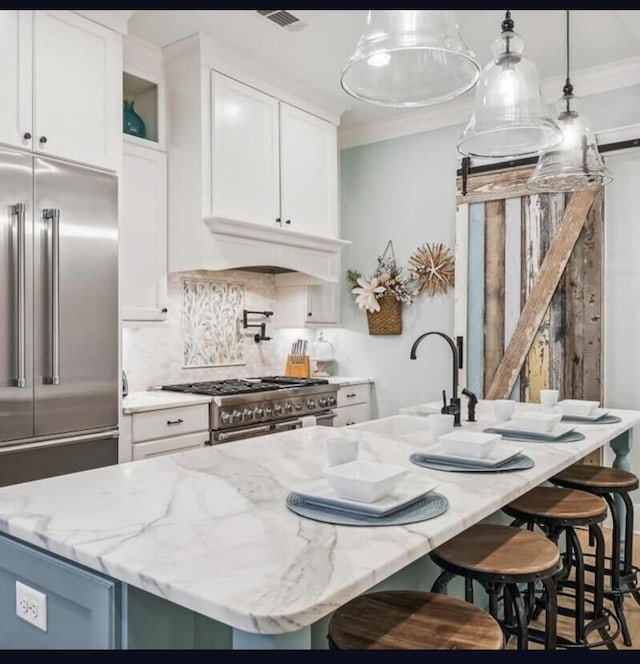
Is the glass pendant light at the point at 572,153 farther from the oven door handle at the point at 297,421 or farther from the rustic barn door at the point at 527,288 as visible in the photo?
the oven door handle at the point at 297,421

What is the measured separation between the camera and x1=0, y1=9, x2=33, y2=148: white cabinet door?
2.71 m

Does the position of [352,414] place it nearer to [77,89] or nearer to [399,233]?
[399,233]

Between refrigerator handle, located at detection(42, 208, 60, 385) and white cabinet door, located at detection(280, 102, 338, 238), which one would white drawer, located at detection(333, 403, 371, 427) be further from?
refrigerator handle, located at detection(42, 208, 60, 385)

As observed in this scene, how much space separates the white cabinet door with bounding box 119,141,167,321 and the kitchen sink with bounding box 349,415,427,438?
61.2 inches

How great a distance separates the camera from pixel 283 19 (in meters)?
3.40

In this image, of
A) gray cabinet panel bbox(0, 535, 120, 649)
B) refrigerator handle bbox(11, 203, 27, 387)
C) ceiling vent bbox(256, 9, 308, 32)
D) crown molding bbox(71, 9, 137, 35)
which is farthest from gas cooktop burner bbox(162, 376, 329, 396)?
gray cabinet panel bbox(0, 535, 120, 649)

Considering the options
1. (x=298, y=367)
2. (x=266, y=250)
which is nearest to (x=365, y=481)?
(x=266, y=250)

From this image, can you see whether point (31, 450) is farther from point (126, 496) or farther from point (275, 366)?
point (275, 366)

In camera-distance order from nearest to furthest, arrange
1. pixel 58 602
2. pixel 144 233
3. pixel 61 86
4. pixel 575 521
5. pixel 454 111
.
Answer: pixel 58 602, pixel 575 521, pixel 61 86, pixel 144 233, pixel 454 111

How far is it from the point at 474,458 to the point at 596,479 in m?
1.13

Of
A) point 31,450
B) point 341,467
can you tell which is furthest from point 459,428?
point 31,450

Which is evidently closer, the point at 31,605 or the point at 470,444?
the point at 31,605

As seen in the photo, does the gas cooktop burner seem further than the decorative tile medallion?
No
